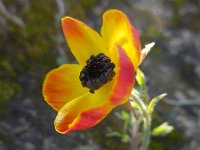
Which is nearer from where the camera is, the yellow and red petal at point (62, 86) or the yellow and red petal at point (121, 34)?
the yellow and red petal at point (121, 34)

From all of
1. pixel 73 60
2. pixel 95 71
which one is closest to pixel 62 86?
pixel 95 71

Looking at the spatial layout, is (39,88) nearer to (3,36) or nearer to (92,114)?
(3,36)

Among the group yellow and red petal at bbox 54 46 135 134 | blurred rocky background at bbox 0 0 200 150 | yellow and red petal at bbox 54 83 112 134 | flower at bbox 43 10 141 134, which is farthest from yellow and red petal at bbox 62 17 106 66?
blurred rocky background at bbox 0 0 200 150

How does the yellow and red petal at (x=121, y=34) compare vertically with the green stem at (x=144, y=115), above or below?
above

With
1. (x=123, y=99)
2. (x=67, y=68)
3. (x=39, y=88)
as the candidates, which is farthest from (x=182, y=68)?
(x=123, y=99)

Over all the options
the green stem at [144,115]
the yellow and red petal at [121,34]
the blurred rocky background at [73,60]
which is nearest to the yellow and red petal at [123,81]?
the yellow and red petal at [121,34]

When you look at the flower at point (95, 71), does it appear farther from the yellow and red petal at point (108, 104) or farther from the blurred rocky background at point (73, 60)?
the blurred rocky background at point (73, 60)

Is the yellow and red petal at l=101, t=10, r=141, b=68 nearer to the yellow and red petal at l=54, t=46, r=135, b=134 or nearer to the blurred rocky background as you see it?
the yellow and red petal at l=54, t=46, r=135, b=134
